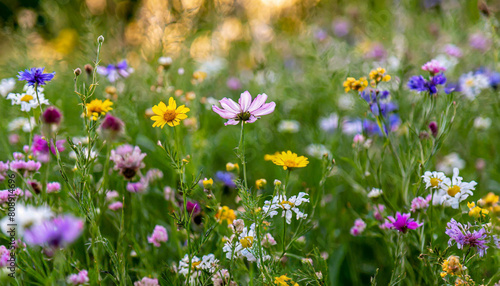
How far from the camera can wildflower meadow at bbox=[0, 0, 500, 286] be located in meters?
0.86

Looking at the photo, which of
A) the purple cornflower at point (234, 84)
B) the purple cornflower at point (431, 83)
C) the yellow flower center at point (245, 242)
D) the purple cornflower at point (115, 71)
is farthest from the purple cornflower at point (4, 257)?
the purple cornflower at point (234, 84)

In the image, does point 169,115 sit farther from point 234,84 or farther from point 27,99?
point 234,84

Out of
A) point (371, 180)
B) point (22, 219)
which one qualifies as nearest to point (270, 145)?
point (371, 180)

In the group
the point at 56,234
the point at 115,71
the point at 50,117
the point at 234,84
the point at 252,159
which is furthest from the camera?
the point at 234,84

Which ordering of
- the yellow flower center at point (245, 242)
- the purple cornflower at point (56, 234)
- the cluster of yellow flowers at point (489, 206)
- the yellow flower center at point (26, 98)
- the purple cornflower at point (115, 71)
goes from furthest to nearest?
the purple cornflower at point (115, 71)
the yellow flower center at point (26, 98)
the yellow flower center at point (245, 242)
the cluster of yellow flowers at point (489, 206)
the purple cornflower at point (56, 234)

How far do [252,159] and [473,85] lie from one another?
3.04 feet

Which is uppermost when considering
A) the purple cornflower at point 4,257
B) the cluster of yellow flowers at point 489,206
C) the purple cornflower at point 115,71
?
the purple cornflower at point 115,71

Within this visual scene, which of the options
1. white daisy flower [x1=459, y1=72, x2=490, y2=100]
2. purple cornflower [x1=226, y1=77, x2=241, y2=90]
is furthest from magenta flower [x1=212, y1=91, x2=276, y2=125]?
purple cornflower [x1=226, y1=77, x2=241, y2=90]

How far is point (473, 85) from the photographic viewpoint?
5.15 feet

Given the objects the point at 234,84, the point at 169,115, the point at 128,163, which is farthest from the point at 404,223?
the point at 234,84

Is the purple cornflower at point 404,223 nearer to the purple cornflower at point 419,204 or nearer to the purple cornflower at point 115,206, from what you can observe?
the purple cornflower at point 419,204

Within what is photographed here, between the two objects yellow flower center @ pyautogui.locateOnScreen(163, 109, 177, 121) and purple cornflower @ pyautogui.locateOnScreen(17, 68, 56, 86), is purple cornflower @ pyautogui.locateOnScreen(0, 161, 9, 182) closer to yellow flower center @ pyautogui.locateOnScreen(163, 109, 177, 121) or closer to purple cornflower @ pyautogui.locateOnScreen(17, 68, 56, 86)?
purple cornflower @ pyautogui.locateOnScreen(17, 68, 56, 86)

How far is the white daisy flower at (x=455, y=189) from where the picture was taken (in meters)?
0.91

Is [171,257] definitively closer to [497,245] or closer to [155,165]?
[155,165]
